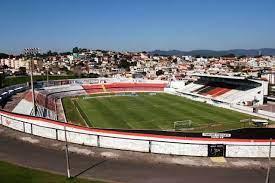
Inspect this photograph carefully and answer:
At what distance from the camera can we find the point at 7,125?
116 feet

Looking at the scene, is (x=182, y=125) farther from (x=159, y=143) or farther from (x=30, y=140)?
(x=30, y=140)

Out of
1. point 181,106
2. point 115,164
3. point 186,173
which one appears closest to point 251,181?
point 186,173

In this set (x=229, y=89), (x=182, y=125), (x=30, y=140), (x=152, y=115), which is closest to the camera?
(x=30, y=140)

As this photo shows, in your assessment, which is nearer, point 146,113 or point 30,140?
point 30,140

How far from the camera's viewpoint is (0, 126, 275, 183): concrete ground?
72.8 ft

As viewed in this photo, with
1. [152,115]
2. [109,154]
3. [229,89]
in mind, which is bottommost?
[152,115]

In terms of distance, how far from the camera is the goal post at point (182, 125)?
42188 mm

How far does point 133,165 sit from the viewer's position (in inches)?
955

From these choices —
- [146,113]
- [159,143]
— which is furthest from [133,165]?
[146,113]

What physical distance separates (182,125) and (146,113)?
10.0 m

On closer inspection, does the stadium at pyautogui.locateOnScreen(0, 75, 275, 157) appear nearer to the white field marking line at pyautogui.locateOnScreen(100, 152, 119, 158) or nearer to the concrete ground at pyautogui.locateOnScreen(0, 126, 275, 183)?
the concrete ground at pyautogui.locateOnScreen(0, 126, 275, 183)

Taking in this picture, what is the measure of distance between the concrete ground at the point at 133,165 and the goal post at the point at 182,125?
16361 mm

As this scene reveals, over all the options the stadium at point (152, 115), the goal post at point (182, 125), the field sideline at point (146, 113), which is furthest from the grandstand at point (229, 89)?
the goal post at point (182, 125)

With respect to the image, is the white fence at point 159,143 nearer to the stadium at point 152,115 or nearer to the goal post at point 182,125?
the stadium at point 152,115
